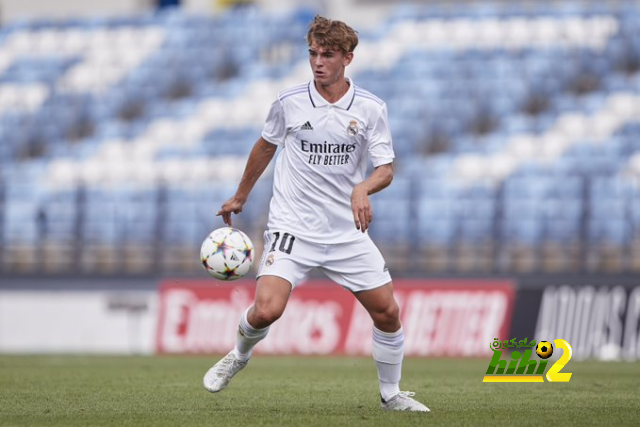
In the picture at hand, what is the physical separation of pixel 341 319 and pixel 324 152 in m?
9.02

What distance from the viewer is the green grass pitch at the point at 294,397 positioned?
265 inches

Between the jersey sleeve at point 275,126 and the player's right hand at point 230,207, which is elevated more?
the jersey sleeve at point 275,126

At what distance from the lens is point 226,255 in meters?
7.29

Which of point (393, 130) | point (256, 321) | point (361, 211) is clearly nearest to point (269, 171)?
point (393, 130)

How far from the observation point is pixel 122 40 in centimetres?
2575

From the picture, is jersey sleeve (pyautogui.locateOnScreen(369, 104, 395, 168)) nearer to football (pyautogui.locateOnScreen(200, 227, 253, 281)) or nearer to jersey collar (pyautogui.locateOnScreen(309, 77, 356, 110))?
jersey collar (pyautogui.locateOnScreen(309, 77, 356, 110))

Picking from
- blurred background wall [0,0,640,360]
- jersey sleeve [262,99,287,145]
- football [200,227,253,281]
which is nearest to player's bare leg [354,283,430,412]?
football [200,227,253,281]

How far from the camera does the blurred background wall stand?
16688 millimetres

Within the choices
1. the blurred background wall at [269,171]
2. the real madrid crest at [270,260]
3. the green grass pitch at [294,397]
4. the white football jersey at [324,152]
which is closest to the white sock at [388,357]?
the green grass pitch at [294,397]

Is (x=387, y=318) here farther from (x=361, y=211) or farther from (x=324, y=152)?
(x=324, y=152)

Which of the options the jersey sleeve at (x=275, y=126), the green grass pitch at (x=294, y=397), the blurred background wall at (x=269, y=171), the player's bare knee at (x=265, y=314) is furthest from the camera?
the blurred background wall at (x=269, y=171)

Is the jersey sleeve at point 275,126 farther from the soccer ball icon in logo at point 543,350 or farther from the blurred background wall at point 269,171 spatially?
the blurred background wall at point 269,171

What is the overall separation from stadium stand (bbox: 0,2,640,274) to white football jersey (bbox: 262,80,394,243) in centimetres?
956

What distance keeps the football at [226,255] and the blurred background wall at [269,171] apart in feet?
27.7
